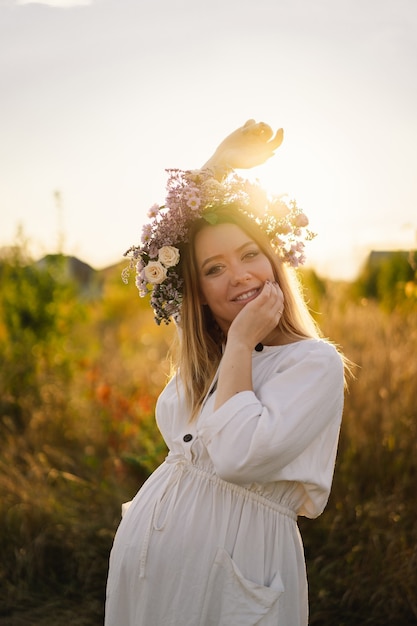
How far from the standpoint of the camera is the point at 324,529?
4.48 metres

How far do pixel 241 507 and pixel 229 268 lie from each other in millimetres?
902

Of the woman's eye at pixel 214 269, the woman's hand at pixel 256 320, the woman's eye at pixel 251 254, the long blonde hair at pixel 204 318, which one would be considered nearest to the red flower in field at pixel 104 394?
the long blonde hair at pixel 204 318

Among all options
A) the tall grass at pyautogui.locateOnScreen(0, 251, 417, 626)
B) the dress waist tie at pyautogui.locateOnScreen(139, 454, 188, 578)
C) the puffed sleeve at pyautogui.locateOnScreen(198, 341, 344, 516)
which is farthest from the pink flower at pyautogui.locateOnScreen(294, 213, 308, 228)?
the tall grass at pyautogui.locateOnScreen(0, 251, 417, 626)

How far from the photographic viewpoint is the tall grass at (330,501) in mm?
4117

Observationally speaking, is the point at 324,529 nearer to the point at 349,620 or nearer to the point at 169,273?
the point at 349,620

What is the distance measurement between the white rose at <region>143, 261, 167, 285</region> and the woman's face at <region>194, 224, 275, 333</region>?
0.49ft

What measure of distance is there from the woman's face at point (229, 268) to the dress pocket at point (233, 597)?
3.04 feet

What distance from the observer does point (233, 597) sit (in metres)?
2.23

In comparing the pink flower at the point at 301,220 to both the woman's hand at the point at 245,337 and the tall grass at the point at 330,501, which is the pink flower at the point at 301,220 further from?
the tall grass at the point at 330,501

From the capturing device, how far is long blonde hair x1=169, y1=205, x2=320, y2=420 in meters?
2.60

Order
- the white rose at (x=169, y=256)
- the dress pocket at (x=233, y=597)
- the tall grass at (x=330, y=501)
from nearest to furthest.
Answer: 1. the dress pocket at (x=233, y=597)
2. the white rose at (x=169, y=256)
3. the tall grass at (x=330, y=501)

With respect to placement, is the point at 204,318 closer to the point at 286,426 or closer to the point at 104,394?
the point at 286,426

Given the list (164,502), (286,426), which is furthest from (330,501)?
(286,426)

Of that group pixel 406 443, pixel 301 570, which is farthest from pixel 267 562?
pixel 406 443
